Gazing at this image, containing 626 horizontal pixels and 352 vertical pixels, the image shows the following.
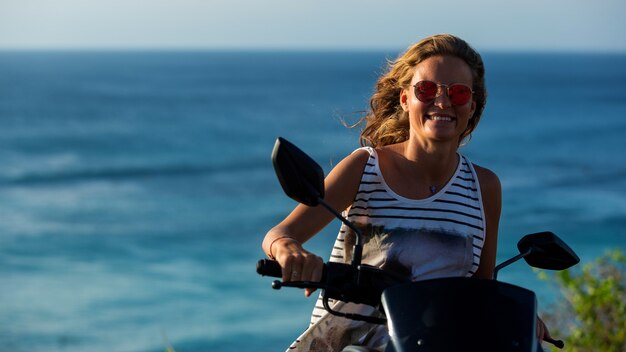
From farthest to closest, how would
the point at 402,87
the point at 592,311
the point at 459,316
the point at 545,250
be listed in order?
1. the point at 592,311
2. the point at 402,87
3. the point at 545,250
4. the point at 459,316

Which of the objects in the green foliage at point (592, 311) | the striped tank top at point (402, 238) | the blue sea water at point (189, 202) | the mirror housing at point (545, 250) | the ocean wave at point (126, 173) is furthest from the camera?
the ocean wave at point (126, 173)

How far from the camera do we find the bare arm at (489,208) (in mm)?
3801

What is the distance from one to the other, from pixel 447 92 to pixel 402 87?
32 centimetres

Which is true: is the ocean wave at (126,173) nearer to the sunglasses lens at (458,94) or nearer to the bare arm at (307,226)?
the bare arm at (307,226)

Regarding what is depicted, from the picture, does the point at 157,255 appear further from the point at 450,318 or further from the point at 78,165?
the point at 450,318

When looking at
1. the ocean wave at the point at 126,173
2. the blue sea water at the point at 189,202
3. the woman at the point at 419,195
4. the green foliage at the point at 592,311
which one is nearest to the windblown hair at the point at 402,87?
the woman at the point at 419,195

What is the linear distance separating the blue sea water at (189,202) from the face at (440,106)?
22.5 inches

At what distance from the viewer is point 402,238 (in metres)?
3.45

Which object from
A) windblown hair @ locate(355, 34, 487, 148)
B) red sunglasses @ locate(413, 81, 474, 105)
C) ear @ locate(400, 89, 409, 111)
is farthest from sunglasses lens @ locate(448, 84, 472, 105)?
ear @ locate(400, 89, 409, 111)

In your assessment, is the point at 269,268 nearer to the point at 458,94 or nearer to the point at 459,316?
the point at 459,316

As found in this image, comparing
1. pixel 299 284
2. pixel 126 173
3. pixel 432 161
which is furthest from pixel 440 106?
pixel 126 173

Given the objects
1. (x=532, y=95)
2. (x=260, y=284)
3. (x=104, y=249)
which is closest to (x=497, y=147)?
(x=104, y=249)

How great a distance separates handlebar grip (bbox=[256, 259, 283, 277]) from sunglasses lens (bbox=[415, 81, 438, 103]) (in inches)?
32.8

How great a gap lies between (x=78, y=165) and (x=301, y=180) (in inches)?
1581
